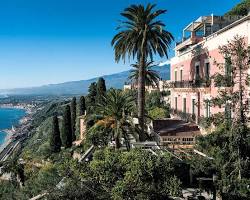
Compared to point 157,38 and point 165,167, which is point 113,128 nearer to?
point 157,38

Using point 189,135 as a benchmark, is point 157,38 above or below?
above

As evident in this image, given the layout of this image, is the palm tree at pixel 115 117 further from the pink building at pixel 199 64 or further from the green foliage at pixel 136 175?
the green foliage at pixel 136 175

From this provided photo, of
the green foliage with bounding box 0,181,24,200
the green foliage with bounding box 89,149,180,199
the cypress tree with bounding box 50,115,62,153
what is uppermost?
the green foliage with bounding box 89,149,180,199

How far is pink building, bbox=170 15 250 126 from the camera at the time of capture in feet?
71.9

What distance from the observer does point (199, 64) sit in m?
25.6

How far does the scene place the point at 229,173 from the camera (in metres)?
11.9

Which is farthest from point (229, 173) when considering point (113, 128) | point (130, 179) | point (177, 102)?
point (177, 102)

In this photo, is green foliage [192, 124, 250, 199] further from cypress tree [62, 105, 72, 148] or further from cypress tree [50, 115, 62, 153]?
cypress tree [50, 115, 62, 153]

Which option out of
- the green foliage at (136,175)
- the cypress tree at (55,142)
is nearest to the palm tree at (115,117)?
the green foliage at (136,175)

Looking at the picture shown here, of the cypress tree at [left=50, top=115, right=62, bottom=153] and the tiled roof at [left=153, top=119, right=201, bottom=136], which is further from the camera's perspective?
the cypress tree at [left=50, top=115, right=62, bottom=153]

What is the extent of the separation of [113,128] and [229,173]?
1031cm

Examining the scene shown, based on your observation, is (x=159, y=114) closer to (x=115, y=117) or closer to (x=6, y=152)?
(x=115, y=117)

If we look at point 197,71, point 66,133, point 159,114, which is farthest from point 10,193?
point 66,133

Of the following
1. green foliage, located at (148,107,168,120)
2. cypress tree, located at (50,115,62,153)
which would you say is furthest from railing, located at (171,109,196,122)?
cypress tree, located at (50,115,62,153)
